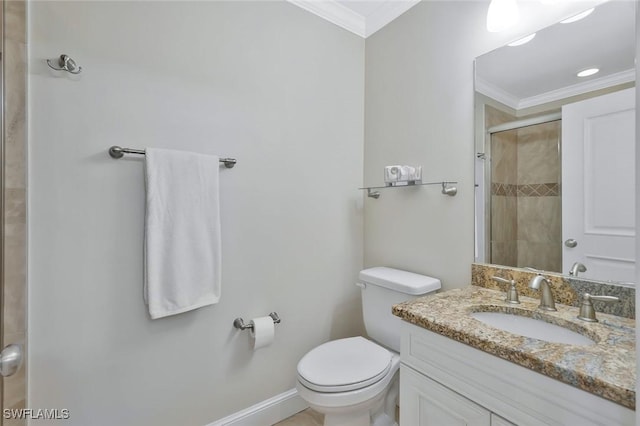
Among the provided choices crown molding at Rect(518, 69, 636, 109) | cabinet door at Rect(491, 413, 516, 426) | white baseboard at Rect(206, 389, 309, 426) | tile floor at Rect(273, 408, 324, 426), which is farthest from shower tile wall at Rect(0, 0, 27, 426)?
crown molding at Rect(518, 69, 636, 109)

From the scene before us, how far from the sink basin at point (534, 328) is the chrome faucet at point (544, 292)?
76mm

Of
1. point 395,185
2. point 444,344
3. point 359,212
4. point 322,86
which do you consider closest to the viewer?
point 444,344

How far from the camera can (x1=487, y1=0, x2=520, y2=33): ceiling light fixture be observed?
123 cm

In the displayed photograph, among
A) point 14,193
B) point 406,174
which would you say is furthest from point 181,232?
point 406,174

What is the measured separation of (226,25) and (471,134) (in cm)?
139

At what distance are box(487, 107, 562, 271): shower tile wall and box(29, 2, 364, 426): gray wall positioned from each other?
2.93 ft

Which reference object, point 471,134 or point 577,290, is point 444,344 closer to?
point 577,290

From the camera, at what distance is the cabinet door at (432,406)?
0.84 meters

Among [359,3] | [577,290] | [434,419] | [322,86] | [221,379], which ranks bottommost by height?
[221,379]

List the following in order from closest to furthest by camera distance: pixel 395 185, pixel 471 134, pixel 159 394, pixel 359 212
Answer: pixel 159 394
pixel 471 134
pixel 395 185
pixel 359 212

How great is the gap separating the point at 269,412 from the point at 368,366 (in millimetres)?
705

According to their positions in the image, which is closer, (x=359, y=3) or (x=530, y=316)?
(x=530, y=316)

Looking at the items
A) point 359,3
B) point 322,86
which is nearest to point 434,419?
point 322,86

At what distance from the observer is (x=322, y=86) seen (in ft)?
6.01
